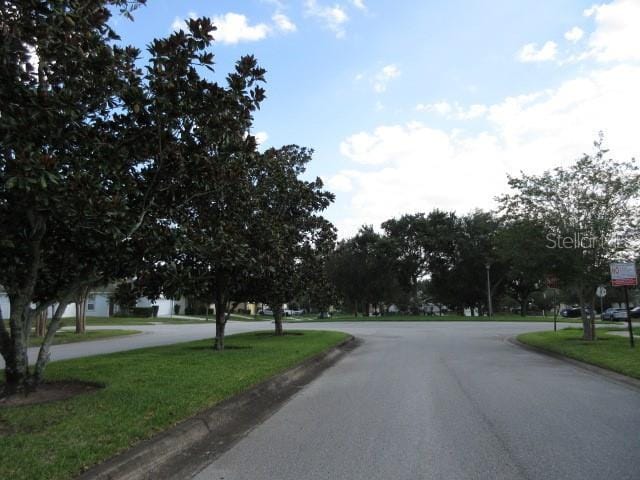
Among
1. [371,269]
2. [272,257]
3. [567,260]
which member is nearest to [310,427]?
[272,257]

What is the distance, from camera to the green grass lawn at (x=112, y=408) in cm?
533

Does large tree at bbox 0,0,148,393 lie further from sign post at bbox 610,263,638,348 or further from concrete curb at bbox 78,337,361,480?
sign post at bbox 610,263,638,348

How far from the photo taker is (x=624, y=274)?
16.5 m

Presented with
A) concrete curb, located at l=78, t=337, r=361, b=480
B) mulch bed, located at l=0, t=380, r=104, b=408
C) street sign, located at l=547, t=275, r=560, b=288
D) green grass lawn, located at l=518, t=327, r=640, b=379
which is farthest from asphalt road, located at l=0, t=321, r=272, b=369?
street sign, located at l=547, t=275, r=560, b=288

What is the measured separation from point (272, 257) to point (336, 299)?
338 inches

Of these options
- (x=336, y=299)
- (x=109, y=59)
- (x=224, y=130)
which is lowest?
(x=336, y=299)

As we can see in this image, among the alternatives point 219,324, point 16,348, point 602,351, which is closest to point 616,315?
point 602,351

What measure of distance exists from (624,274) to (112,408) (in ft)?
48.3

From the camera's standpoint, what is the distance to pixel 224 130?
8.26 m

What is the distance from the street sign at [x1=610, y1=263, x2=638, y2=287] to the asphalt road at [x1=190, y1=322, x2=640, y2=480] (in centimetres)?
498

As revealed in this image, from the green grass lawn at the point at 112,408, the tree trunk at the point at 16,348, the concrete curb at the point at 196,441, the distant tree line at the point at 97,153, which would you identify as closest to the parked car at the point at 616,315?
the green grass lawn at the point at 112,408

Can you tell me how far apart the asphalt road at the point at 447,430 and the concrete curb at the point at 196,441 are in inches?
9.5

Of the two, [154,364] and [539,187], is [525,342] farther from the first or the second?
[154,364]

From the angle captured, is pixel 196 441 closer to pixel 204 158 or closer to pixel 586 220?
pixel 204 158
